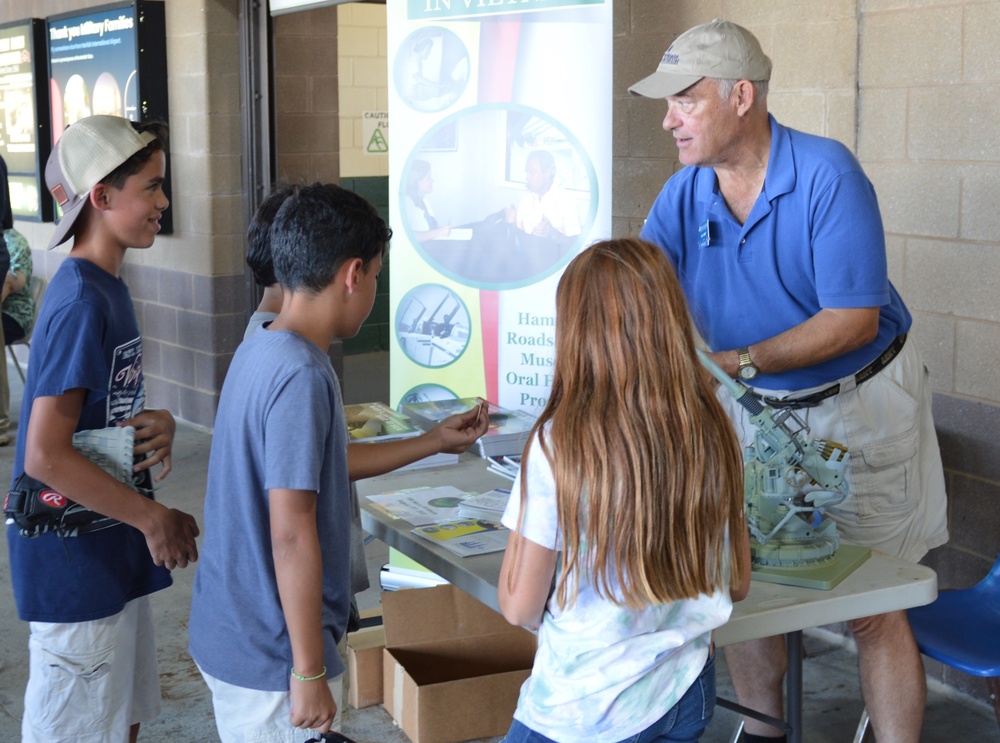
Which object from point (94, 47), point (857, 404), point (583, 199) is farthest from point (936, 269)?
point (94, 47)

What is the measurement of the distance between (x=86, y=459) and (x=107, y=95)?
485 cm

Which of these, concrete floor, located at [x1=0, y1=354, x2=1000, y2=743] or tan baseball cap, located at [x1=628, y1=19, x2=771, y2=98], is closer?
tan baseball cap, located at [x1=628, y1=19, x2=771, y2=98]

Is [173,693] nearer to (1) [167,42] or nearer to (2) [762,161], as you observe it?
(2) [762,161]

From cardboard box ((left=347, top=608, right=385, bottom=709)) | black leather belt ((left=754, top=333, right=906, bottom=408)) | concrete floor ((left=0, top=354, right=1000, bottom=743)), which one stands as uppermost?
black leather belt ((left=754, top=333, right=906, bottom=408))

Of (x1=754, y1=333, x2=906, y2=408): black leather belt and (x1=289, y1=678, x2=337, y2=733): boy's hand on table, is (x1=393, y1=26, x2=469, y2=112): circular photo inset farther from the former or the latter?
(x1=289, y1=678, x2=337, y2=733): boy's hand on table

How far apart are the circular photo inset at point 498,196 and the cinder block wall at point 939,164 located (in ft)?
2.22

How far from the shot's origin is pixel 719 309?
247 centimetres

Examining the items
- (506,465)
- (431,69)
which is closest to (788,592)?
(506,465)

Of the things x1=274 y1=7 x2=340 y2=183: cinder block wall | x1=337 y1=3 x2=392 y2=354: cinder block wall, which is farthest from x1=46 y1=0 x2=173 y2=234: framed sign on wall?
x1=337 y1=3 x2=392 y2=354: cinder block wall

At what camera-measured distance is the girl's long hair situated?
4.89ft

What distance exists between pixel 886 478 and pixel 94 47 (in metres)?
5.34

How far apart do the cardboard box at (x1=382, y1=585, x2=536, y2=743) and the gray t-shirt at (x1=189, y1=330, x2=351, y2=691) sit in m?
0.76

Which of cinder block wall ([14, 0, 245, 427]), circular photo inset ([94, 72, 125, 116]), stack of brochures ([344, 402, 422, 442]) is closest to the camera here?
stack of brochures ([344, 402, 422, 442])

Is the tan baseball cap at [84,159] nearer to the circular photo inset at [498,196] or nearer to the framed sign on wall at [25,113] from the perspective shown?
the circular photo inset at [498,196]
